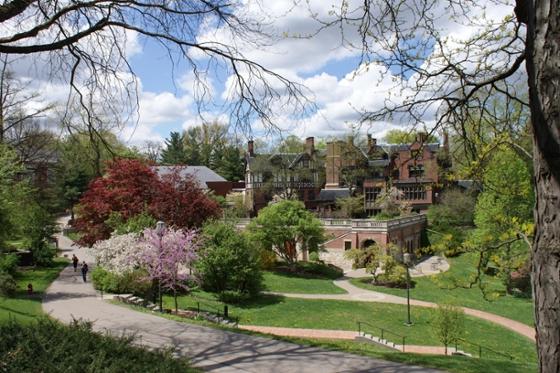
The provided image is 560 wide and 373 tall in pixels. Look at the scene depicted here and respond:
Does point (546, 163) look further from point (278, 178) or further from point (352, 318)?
point (278, 178)

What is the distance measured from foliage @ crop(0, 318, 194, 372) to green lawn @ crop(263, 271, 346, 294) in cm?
2200

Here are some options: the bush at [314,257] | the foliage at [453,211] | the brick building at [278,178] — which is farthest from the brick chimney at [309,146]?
the bush at [314,257]

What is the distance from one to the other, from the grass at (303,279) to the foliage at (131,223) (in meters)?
8.98

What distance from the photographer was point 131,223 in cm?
2305

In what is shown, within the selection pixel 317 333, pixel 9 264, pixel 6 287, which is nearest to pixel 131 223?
pixel 6 287

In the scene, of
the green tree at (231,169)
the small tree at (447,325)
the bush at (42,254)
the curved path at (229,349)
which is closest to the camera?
the curved path at (229,349)

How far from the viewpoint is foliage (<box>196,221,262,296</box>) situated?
25.6 metres

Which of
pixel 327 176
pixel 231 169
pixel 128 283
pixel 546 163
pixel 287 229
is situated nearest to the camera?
pixel 546 163

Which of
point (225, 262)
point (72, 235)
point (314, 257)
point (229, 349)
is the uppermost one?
point (229, 349)

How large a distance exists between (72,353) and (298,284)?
84.4ft

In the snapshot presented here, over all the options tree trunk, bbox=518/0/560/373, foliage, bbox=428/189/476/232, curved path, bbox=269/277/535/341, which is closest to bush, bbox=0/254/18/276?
curved path, bbox=269/277/535/341

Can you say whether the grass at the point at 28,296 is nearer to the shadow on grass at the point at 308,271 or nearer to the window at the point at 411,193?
the shadow on grass at the point at 308,271

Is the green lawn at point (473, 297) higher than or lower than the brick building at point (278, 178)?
lower

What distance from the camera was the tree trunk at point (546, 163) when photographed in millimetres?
3148
